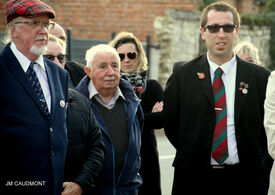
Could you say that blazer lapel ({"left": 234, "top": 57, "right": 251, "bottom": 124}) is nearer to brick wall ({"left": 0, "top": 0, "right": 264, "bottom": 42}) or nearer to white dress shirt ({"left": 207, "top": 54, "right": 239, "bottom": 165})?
white dress shirt ({"left": 207, "top": 54, "right": 239, "bottom": 165})

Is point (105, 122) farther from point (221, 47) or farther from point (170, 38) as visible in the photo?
point (170, 38)

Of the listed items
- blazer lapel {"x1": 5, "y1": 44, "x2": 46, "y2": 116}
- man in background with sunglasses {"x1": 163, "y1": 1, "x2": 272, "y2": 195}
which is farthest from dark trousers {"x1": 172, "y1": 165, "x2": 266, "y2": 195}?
blazer lapel {"x1": 5, "y1": 44, "x2": 46, "y2": 116}

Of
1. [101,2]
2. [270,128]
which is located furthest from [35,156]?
[101,2]

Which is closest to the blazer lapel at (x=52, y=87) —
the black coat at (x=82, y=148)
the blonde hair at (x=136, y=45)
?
the black coat at (x=82, y=148)

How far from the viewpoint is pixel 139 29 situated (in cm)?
1706

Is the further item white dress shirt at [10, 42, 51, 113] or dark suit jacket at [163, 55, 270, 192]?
dark suit jacket at [163, 55, 270, 192]

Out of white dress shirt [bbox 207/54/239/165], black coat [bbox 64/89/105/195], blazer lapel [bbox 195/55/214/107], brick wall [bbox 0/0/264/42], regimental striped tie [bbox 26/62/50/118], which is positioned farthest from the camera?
brick wall [bbox 0/0/264/42]

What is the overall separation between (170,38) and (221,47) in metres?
11.7

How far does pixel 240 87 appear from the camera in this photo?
476 centimetres

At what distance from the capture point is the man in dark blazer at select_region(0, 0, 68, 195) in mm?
3463

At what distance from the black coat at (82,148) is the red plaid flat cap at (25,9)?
0.70 metres

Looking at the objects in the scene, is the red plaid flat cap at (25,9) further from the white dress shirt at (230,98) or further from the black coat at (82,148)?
the white dress shirt at (230,98)

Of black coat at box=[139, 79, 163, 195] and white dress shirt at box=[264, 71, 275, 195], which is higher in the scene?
white dress shirt at box=[264, 71, 275, 195]

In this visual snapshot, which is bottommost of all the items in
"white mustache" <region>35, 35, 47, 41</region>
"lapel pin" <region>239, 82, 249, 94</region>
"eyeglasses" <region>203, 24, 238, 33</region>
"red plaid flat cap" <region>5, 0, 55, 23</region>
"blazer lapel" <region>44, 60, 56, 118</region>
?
"lapel pin" <region>239, 82, 249, 94</region>
